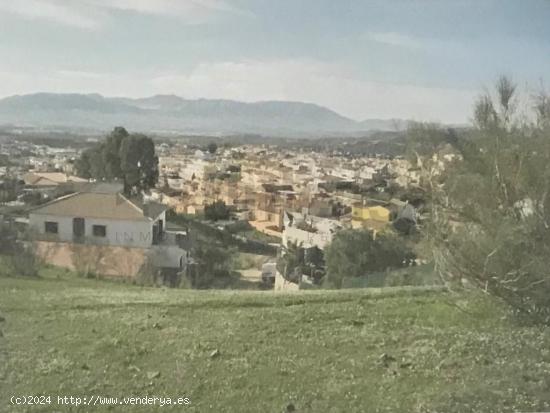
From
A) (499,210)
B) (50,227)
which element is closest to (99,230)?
(50,227)

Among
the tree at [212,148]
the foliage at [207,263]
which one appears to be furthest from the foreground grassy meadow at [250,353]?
the tree at [212,148]

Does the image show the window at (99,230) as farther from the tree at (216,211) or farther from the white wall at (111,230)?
the tree at (216,211)

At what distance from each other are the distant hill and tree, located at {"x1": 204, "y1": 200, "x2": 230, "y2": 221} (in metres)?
0.28

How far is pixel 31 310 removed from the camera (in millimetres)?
2195

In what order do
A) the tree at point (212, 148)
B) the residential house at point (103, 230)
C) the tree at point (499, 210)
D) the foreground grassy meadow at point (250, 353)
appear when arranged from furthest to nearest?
the tree at point (212, 148)
the tree at point (499, 210)
the residential house at point (103, 230)
the foreground grassy meadow at point (250, 353)

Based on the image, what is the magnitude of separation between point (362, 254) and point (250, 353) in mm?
666

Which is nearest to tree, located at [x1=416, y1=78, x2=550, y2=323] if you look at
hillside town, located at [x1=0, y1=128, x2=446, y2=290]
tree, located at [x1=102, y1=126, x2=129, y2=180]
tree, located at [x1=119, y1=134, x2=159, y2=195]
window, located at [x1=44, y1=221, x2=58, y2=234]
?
hillside town, located at [x1=0, y1=128, x2=446, y2=290]

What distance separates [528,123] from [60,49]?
1737mm

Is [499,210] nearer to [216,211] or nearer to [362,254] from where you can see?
[362,254]

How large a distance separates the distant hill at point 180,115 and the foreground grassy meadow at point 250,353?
55 cm

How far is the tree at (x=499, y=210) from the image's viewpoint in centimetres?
245

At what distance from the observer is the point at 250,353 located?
221 cm

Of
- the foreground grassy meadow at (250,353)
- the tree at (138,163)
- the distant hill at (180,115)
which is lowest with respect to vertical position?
the foreground grassy meadow at (250,353)

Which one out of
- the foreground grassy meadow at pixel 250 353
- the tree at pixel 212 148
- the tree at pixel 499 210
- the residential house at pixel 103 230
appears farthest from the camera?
the tree at pixel 212 148
